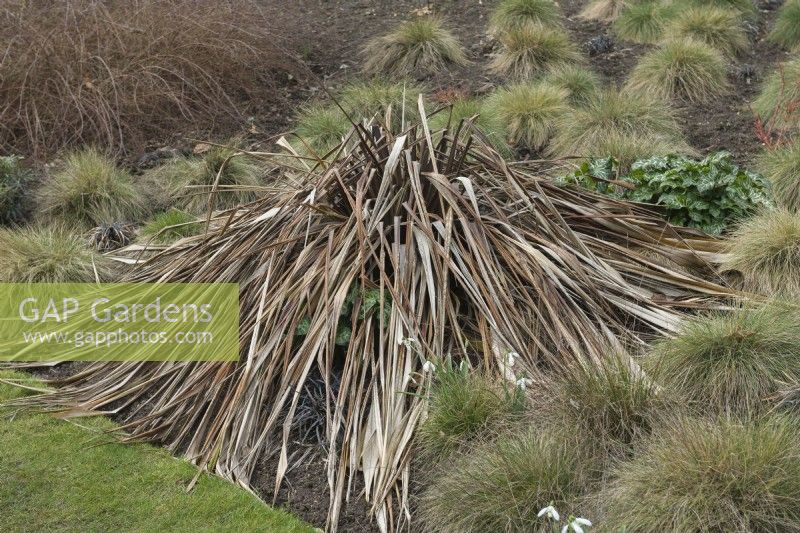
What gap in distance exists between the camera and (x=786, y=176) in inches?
263

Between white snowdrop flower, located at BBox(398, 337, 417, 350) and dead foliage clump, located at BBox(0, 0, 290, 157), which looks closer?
white snowdrop flower, located at BBox(398, 337, 417, 350)

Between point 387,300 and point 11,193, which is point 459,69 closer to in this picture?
point 11,193

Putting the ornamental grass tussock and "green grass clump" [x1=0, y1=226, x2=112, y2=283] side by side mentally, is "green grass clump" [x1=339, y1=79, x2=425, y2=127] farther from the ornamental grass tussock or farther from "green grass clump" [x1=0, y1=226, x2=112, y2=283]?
the ornamental grass tussock

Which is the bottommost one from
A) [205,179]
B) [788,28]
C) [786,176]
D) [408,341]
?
[786,176]

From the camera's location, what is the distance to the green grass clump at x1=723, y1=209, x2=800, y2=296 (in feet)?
17.9

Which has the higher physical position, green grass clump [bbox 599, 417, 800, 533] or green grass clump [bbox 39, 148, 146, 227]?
green grass clump [bbox 39, 148, 146, 227]

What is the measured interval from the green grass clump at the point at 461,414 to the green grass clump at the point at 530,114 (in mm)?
3984

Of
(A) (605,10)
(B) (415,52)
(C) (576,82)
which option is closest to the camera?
(C) (576,82)

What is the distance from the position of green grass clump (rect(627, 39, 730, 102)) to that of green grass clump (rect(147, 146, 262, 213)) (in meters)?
3.70

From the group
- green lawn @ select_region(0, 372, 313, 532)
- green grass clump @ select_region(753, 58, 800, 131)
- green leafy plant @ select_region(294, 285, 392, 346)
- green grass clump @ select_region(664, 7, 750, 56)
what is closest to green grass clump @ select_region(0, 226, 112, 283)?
green lawn @ select_region(0, 372, 313, 532)

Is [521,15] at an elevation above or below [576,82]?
above

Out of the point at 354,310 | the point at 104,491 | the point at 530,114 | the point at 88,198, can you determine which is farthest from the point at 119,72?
the point at 104,491

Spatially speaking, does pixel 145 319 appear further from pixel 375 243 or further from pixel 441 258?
pixel 441 258

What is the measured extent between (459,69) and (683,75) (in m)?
2.24
